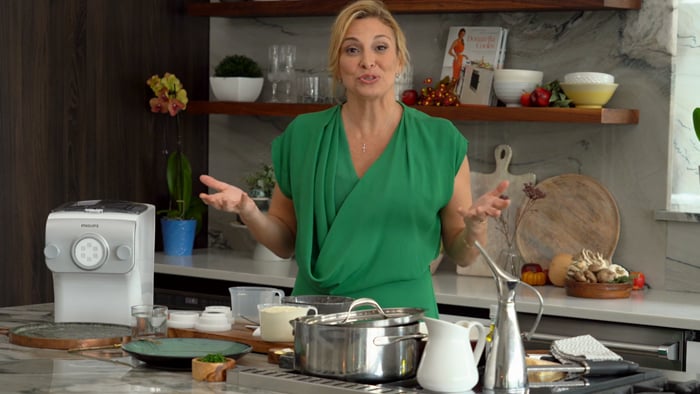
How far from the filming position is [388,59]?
273cm

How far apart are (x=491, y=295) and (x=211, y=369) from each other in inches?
72.7

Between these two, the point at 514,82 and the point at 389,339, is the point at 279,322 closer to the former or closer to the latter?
the point at 389,339

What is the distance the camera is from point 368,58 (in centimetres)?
269

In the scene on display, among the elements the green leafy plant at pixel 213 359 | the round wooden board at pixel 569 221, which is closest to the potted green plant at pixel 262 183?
the round wooden board at pixel 569 221

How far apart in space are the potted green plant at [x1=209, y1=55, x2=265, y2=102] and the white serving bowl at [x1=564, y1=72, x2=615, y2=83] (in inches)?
58.0

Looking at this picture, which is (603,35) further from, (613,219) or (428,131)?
(428,131)

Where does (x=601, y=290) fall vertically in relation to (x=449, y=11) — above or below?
below

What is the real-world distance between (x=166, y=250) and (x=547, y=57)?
179cm

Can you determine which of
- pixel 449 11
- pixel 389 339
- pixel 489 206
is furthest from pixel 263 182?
pixel 389 339

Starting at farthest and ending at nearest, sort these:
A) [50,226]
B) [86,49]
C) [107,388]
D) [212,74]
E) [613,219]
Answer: [212,74] < [86,49] < [613,219] < [50,226] < [107,388]

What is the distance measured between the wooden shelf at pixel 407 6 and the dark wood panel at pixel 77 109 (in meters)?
0.26

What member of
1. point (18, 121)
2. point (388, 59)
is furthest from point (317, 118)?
point (18, 121)

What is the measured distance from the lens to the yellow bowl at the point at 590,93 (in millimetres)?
3893

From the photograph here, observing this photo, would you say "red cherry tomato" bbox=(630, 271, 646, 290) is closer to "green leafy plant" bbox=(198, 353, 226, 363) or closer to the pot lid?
the pot lid
